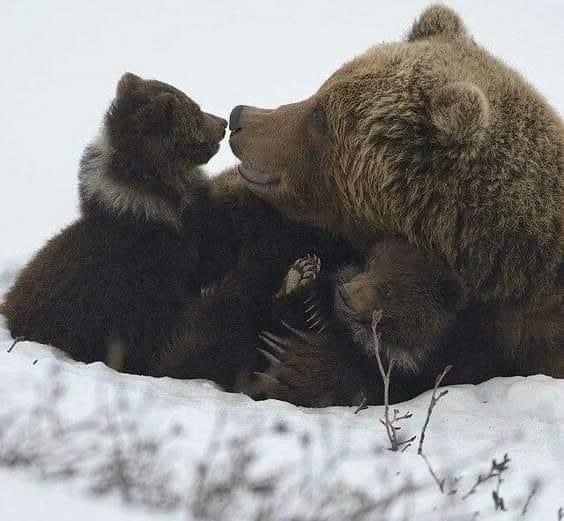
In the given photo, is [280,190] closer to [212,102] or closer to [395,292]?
[395,292]

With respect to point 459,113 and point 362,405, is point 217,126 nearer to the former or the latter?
point 459,113

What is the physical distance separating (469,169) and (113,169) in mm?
1860

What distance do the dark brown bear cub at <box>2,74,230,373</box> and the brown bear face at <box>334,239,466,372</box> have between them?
96 centimetres

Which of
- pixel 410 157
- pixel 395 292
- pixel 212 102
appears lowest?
Answer: pixel 212 102

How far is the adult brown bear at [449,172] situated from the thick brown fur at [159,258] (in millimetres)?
336

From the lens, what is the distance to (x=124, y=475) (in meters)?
3.04

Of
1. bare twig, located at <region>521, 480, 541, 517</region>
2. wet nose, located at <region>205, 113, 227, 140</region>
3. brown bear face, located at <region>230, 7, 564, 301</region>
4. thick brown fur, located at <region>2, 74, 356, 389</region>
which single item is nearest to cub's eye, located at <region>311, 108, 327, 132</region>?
brown bear face, located at <region>230, 7, 564, 301</region>

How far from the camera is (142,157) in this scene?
5.30 meters

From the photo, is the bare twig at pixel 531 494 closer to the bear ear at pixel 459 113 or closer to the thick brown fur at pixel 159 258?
the bear ear at pixel 459 113

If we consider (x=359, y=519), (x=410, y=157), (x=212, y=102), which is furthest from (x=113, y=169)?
(x=212, y=102)

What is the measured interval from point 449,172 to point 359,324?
79 cm

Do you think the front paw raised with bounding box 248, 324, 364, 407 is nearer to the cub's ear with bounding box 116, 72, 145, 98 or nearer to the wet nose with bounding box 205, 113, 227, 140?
the wet nose with bounding box 205, 113, 227, 140

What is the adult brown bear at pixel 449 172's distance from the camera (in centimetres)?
447

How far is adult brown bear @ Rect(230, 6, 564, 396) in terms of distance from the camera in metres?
4.47
